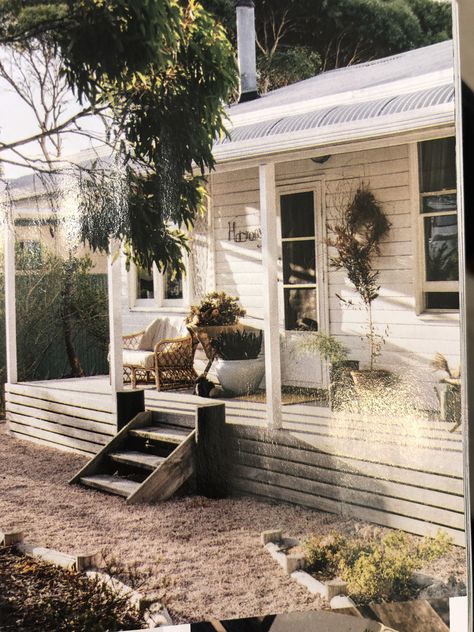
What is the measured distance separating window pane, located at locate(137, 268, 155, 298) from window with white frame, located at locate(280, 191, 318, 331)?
0.57 meters

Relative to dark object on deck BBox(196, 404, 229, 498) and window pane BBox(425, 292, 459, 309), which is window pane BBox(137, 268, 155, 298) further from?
window pane BBox(425, 292, 459, 309)

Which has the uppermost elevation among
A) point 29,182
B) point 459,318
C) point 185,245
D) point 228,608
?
point 29,182

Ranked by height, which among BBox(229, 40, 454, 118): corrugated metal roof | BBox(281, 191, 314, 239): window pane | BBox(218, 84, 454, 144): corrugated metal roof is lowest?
BBox(281, 191, 314, 239): window pane

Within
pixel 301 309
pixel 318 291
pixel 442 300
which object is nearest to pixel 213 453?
pixel 301 309

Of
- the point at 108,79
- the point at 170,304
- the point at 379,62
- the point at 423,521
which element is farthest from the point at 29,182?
the point at 423,521

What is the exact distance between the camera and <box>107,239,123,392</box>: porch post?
140 inches

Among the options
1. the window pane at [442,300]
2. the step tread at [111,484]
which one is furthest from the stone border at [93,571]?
the window pane at [442,300]

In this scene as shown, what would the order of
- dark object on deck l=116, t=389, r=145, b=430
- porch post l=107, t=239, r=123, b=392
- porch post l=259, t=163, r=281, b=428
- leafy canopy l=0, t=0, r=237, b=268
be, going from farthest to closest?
porch post l=259, t=163, r=281, b=428
dark object on deck l=116, t=389, r=145, b=430
porch post l=107, t=239, r=123, b=392
leafy canopy l=0, t=0, r=237, b=268

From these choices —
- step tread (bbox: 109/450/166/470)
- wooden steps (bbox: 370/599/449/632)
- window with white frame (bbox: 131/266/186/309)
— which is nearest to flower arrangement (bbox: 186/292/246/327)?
window with white frame (bbox: 131/266/186/309)

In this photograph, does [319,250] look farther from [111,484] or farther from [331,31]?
[111,484]

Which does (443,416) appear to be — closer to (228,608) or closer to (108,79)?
(228,608)

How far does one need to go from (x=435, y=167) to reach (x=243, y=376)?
3.84ft

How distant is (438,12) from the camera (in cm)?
380

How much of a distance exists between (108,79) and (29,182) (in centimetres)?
48
